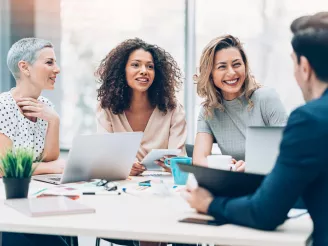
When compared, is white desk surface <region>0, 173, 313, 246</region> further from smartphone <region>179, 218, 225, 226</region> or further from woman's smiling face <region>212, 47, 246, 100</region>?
woman's smiling face <region>212, 47, 246, 100</region>

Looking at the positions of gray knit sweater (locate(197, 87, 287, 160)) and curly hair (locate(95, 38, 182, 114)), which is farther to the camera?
curly hair (locate(95, 38, 182, 114))

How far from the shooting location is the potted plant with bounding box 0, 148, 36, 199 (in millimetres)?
1834

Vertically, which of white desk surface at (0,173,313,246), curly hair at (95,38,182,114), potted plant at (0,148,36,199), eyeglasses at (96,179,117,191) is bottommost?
eyeglasses at (96,179,117,191)

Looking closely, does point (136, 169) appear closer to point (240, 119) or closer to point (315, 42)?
point (240, 119)

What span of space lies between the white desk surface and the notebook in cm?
2

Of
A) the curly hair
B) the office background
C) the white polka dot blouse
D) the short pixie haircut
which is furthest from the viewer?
the office background

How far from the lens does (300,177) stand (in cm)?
130

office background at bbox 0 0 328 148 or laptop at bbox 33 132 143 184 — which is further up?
office background at bbox 0 0 328 148

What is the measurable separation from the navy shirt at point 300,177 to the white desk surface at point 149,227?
0.06m

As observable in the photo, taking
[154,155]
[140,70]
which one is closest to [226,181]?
[154,155]

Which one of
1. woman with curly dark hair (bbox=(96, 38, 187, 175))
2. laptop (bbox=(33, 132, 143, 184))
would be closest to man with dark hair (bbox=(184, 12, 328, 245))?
laptop (bbox=(33, 132, 143, 184))

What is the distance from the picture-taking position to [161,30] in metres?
4.59

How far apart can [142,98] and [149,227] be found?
1860 millimetres

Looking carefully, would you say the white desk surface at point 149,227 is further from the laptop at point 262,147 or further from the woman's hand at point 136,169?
the woman's hand at point 136,169
